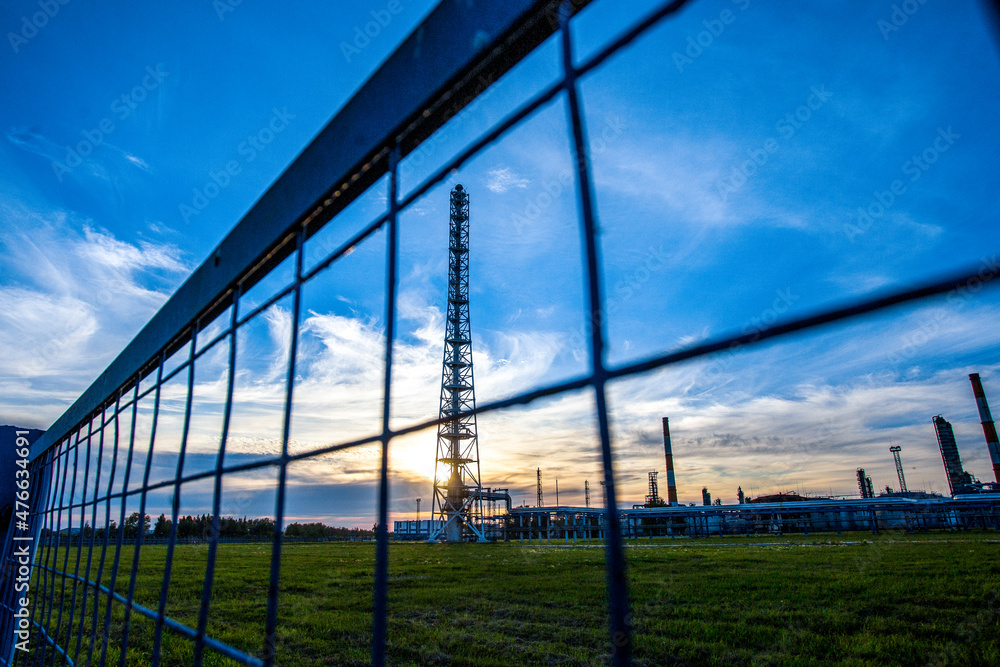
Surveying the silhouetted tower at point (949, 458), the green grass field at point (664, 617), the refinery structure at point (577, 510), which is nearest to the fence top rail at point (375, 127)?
the silhouetted tower at point (949, 458)

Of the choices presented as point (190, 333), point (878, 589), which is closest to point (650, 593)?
point (878, 589)

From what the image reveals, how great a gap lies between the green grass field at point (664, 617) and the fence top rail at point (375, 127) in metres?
3.61

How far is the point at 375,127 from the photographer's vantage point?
146 cm

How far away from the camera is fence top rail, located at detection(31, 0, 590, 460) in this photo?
1.09 metres

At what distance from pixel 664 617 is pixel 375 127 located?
699 centimetres

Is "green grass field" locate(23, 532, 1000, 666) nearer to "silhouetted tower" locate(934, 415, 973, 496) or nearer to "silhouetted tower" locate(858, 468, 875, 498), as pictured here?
"silhouetted tower" locate(858, 468, 875, 498)

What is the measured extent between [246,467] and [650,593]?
27.8 feet

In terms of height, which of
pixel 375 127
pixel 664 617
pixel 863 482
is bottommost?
pixel 664 617

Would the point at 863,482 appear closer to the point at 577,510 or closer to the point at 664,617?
the point at 664,617

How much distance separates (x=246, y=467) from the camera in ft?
5.55

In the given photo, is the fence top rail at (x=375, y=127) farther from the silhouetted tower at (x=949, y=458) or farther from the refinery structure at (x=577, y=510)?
the refinery structure at (x=577, y=510)

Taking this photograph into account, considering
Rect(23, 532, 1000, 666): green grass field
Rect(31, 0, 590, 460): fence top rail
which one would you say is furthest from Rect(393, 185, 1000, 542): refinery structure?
Rect(31, 0, 590, 460): fence top rail

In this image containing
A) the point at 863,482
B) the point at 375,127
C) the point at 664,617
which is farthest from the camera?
the point at 664,617

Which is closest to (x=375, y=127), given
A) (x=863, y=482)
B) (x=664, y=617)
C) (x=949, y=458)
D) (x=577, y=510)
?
(x=949, y=458)
